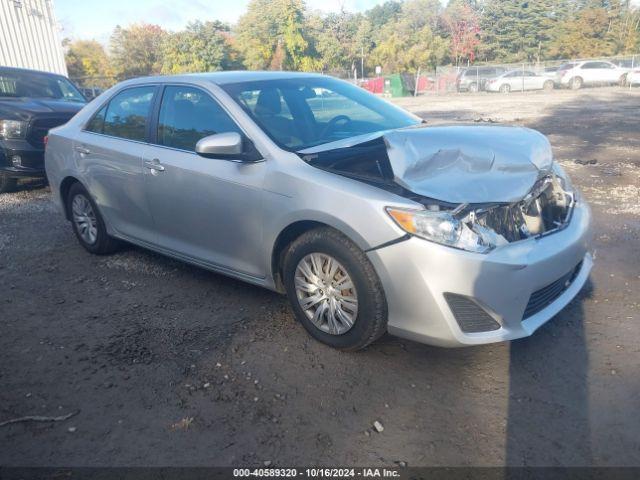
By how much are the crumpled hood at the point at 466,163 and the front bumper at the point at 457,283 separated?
13.2 inches

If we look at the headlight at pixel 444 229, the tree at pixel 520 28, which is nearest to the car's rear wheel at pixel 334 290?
the headlight at pixel 444 229

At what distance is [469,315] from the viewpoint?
2619 mm

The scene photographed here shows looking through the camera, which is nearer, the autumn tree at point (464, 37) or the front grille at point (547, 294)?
the front grille at point (547, 294)

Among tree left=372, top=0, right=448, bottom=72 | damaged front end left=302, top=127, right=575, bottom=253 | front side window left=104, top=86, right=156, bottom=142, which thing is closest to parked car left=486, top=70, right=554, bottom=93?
tree left=372, top=0, right=448, bottom=72

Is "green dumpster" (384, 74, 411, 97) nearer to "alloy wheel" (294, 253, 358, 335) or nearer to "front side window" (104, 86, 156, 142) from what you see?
"front side window" (104, 86, 156, 142)

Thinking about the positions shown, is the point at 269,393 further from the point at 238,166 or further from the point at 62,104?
the point at 62,104

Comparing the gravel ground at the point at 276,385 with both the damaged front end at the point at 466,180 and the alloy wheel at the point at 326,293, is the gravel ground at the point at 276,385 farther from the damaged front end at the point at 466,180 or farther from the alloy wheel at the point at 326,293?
the damaged front end at the point at 466,180

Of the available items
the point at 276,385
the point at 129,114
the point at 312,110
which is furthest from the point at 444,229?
the point at 129,114

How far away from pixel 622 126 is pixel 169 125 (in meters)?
12.8

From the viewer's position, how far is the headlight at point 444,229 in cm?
257

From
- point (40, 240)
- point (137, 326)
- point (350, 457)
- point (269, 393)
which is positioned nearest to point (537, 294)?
point (350, 457)

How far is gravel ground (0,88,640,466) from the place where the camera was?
7.59 feet

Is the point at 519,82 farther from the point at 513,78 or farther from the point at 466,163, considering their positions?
the point at 466,163

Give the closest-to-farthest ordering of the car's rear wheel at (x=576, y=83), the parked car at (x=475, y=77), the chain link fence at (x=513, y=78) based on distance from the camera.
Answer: the chain link fence at (x=513, y=78), the car's rear wheel at (x=576, y=83), the parked car at (x=475, y=77)
